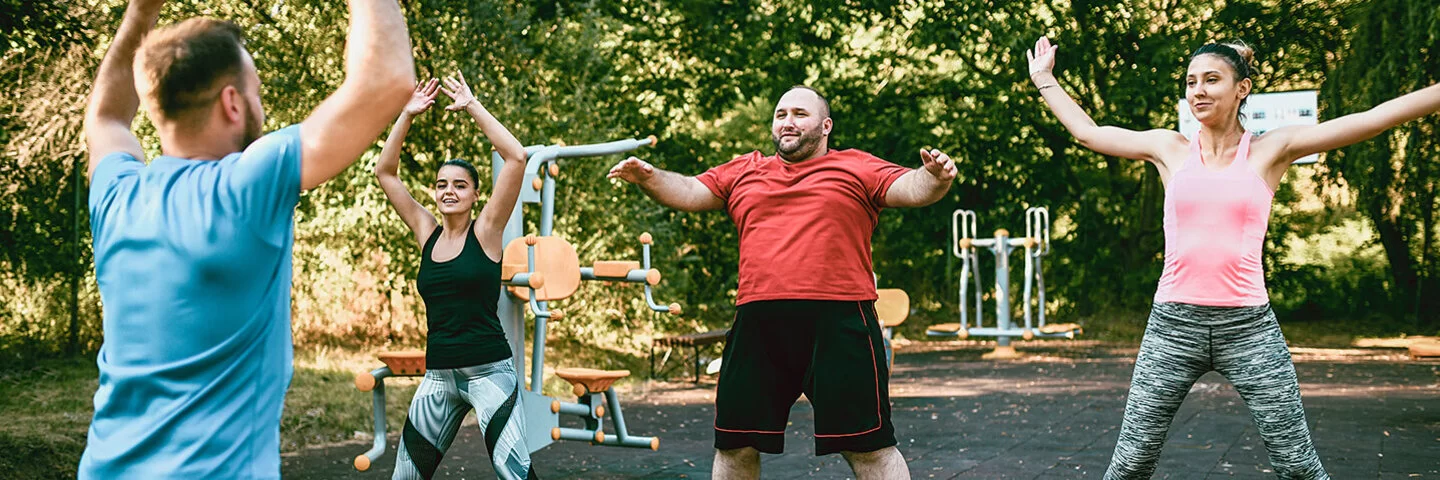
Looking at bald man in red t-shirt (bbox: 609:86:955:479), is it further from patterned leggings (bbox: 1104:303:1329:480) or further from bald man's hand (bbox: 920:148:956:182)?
patterned leggings (bbox: 1104:303:1329:480)

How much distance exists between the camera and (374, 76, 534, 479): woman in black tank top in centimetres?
404

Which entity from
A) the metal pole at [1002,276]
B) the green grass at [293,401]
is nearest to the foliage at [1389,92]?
the metal pole at [1002,276]

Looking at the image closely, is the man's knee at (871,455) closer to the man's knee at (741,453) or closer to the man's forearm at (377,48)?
the man's knee at (741,453)

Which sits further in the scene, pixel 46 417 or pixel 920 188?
pixel 46 417

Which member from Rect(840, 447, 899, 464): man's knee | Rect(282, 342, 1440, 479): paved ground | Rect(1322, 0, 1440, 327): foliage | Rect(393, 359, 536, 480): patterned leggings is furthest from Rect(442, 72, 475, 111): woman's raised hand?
Rect(1322, 0, 1440, 327): foliage

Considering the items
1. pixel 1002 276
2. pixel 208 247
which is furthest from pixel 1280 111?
pixel 208 247

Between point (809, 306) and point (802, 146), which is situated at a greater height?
point (802, 146)

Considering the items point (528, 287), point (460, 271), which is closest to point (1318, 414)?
point (528, 287)

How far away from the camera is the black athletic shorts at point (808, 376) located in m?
3.53

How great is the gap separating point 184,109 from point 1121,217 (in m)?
18.6

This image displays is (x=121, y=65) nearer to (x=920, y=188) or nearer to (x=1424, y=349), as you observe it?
(x=920, y=188)

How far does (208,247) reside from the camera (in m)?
1.73

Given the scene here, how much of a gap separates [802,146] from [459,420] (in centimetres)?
149

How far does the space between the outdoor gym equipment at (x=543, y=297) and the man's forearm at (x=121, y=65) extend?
253 centimetres
